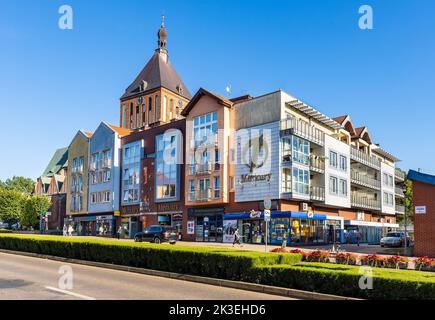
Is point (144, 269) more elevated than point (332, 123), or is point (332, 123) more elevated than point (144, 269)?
point (332, 123)

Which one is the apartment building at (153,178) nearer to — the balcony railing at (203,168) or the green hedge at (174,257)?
the balcony railing at (203,168)

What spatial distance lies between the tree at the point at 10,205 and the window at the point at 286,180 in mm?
59937

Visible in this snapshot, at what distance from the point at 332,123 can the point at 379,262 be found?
3316 centimetres

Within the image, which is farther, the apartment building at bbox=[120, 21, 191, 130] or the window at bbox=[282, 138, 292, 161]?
the apartment building at bbox=[120, 21, 191, 130]

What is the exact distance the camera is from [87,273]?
1570 cm

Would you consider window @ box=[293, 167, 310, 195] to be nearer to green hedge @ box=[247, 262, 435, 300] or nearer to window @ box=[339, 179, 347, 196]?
window @ box=[339, 179, 347, 196]

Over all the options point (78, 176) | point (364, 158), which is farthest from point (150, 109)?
point (364, 158)

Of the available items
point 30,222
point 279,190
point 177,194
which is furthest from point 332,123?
point 30,222

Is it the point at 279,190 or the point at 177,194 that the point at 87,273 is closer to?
the point at 279,190

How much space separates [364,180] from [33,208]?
54900mm

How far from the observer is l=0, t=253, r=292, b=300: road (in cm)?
1079

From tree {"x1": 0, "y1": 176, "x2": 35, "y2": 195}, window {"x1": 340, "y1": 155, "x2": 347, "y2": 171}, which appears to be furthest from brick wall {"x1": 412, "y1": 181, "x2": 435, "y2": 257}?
tree {"x1": 0, "y1": 176, "x2": 35, "y2": 195}

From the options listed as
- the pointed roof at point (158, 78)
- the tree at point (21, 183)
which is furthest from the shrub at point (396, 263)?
the tree at point (21, 183)

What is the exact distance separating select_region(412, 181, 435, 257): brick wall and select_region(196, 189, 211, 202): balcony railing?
20596mm
